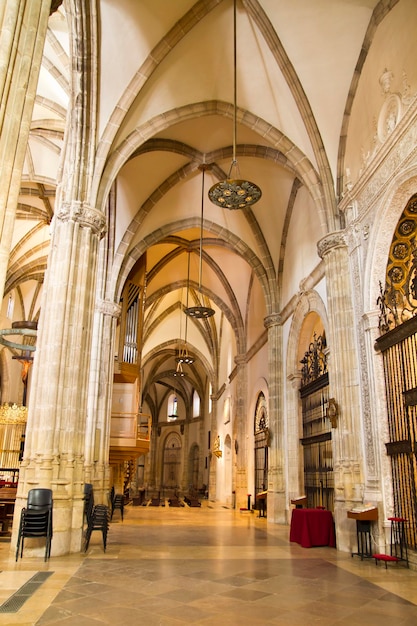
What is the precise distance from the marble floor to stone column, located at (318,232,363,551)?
95 centimetres

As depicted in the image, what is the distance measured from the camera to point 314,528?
31.9ft

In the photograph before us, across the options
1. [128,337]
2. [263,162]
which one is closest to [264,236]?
→ [263,162]

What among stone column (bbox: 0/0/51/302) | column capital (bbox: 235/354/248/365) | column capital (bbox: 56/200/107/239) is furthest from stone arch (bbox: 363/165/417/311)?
column capital (bbox: 235/354/248/365)

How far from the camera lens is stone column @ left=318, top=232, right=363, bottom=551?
9.06m

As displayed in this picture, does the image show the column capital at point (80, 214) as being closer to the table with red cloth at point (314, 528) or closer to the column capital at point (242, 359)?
the table with red cloth at point (314, 528)

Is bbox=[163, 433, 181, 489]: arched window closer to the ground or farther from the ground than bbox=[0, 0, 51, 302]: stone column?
closer to the ground

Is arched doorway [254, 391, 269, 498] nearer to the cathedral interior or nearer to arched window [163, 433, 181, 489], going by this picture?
the cathedral interior

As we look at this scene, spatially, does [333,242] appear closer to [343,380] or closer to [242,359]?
[343,380]

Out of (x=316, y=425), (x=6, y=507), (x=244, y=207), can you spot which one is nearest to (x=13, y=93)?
(x=244, y=207)

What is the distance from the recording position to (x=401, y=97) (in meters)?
8.20

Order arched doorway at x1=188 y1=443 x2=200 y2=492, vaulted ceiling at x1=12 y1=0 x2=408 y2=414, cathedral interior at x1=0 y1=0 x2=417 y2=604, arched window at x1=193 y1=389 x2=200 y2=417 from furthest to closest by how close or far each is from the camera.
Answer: arched window at x1=193 y1=389 x2=200 y2=417 < arched doorway at x1=188 y1=443 x2=200 y2=492 < vaulted ceiling at x1=12 y1=0 x2=408 y2=414 < cathedral interior at x1=0 y1=0 x2=417 y2=604

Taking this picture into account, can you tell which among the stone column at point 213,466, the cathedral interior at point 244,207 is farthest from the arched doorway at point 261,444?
the stone column at point 213,466

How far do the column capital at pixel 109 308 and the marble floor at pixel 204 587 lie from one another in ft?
21.6

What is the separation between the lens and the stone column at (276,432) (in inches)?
550
